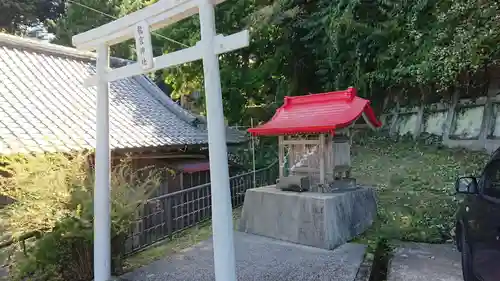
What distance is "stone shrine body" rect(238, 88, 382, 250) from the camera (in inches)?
A: 254

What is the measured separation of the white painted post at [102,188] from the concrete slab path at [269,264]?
0.47 metres

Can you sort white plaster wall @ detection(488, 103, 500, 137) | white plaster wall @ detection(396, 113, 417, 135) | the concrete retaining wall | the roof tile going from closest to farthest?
the roof tile → white plaster wall @ detection(488, 103, 500, 137) → the concrete retaining wall → white plaster wall @ detection(396, 113, 417, 135)

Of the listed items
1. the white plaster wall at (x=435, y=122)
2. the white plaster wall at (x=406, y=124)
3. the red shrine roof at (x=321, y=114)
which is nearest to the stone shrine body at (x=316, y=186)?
the red shrine roof at (x=321, y=114)

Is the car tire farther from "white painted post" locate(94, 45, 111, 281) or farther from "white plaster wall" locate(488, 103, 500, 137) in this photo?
"white plaster wall" locate(488, 103, 500, 137)

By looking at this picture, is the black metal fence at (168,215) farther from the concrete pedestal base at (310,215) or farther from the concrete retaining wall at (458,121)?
the concrete retaining wall at (458,121)

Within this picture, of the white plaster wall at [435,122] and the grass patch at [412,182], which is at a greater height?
the white plaster wall at [435,122]

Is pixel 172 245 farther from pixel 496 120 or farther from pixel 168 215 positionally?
pixel 496 120

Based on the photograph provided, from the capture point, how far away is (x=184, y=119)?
444 inches

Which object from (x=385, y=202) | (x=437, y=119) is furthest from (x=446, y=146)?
(x=385, y=202)

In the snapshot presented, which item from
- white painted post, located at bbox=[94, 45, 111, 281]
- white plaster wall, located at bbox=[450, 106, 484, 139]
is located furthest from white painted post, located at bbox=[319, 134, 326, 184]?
white plaster wall, located at bbox=[450, 106, 484, 139]

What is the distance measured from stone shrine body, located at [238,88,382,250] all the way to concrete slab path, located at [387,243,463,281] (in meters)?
1.10

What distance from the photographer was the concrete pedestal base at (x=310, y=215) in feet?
20.9

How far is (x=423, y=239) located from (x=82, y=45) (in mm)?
6380

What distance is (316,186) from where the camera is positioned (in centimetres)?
706
